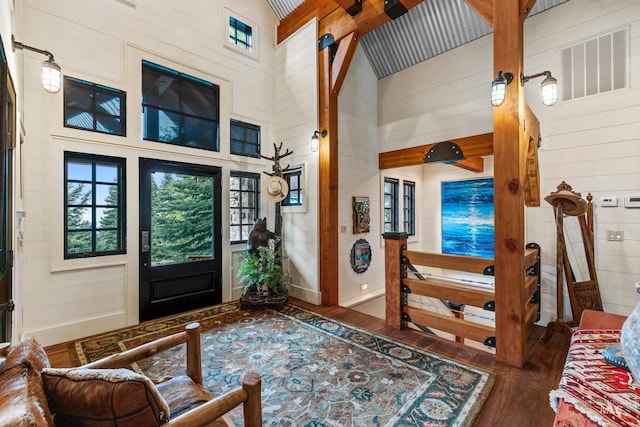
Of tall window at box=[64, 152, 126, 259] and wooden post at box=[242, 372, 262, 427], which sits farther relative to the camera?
tall window at box=[64, 152, 126, 259]

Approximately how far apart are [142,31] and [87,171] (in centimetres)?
196

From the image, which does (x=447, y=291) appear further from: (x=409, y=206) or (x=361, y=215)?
(x=409, y=206)

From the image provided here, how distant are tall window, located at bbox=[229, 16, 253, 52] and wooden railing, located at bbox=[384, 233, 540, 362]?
13.0 ft

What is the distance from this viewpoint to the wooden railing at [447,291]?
2.72 metres

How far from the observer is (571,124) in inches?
127

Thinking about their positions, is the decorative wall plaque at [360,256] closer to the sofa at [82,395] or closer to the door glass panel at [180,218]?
the door glass panel at [180,218]

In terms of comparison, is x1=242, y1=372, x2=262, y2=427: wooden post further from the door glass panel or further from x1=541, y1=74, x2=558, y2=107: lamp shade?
x1=541, y1=74, x2=558, y2=107: lamp shade

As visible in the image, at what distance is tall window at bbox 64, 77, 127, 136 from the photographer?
10.3 feet

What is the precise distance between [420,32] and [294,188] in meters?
3.12

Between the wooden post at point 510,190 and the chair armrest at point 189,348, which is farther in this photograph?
the wooden post at point 510,190

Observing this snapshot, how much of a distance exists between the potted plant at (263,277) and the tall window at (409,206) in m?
3.17

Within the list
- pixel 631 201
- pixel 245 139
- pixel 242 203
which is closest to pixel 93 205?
pixel 242 203

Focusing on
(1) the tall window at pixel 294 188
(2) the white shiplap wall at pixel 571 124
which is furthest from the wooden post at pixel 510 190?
(1) the tall window at pixel 294 188

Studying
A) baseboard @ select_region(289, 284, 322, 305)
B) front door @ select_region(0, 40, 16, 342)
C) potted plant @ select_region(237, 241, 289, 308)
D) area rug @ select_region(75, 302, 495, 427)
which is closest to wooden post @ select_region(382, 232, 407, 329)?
area rug @ select_region(75, 302, 495, 427)
